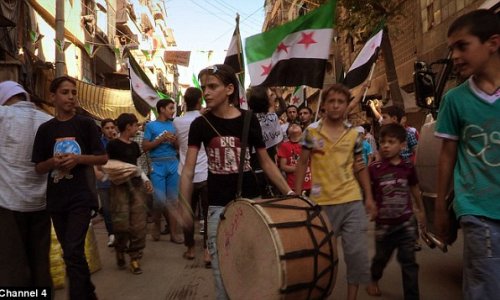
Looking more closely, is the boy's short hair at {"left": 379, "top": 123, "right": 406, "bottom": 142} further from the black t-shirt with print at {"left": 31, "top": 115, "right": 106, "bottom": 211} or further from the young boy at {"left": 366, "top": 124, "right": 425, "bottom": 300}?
the black t-shirt with print at {"left": 31, "top": 115, "right": 106, "bottom": 211}

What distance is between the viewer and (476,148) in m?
2.45

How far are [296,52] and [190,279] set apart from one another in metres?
3.24

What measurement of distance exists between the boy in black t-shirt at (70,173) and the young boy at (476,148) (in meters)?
2.56

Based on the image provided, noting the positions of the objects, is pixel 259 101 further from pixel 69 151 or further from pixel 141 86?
pixel 141 86

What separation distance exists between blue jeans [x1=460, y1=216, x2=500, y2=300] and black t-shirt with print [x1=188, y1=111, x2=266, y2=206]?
1.48 metres

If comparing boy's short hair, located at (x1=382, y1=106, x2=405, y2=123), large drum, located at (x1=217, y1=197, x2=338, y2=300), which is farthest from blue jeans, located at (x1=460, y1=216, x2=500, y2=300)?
boy's short hair, located at (x1=382, y1=106, x2=405, y2=123)

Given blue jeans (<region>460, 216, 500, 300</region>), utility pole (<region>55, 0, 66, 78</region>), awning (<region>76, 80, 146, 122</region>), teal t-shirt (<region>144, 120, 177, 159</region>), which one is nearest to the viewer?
blue jeans (<region>460, 216, 500, 300</region>)

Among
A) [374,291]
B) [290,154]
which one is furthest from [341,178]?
[290,154]

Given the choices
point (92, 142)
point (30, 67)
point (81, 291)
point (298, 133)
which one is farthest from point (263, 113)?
point (30, 67)

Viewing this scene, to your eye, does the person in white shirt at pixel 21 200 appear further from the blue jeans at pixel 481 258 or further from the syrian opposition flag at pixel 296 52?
the syrian opposition flag at pixel 296 52

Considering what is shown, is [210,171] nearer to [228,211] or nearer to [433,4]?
[228,211]

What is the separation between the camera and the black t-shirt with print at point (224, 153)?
134 inches

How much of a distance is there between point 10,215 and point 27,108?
2.69 feet

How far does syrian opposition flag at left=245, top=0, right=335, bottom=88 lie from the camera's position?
6.53 m
